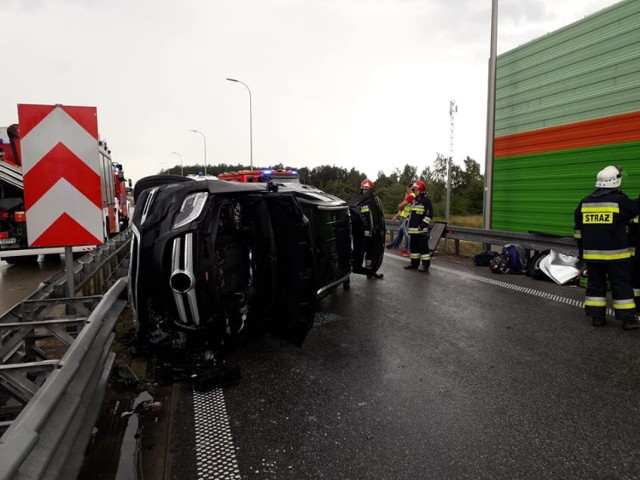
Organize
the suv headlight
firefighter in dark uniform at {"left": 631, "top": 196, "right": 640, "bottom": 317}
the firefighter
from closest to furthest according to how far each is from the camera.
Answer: the suv headlight → the firefighter → firefighter in dark uniform at {"left": 631, "top": 196, "right": 640, "bottom": 317}

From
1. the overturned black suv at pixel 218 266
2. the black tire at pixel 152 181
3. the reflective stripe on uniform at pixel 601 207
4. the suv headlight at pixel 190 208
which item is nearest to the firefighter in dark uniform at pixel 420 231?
the reflective stripe on uniform at pixel 601 207

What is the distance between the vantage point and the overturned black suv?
326cm

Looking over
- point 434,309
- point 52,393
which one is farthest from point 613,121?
point 52,393

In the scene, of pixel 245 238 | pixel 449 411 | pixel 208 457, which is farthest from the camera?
pixel 245 238

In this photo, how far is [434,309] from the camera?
5.61m

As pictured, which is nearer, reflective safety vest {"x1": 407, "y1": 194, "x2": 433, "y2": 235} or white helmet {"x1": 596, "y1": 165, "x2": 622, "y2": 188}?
white helmet {"x1": 596, "y1": 165, "x2": 622, "y2": 188}

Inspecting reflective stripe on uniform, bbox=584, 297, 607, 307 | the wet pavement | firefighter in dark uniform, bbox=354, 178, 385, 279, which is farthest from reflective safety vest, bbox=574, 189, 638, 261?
firefighter in dark uniform, bbox=354, 178, 385, 279

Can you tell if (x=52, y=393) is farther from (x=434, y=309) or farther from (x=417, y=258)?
(x=417, y=258)

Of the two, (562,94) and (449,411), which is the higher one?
(562,94)

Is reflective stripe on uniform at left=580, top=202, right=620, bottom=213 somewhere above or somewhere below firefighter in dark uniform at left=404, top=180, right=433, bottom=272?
Answer: above

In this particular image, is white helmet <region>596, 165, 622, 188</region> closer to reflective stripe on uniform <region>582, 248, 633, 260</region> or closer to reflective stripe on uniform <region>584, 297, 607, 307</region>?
reflective stripe on uniform <region>582, 248, 633, 260</region>

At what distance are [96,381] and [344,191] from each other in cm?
4794

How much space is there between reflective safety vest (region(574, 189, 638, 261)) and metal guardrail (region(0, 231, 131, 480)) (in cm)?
484

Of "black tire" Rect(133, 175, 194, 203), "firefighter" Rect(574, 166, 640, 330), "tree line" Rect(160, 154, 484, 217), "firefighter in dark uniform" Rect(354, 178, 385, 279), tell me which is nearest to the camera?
"black tire" Rect(133, 175, 194, 203)
